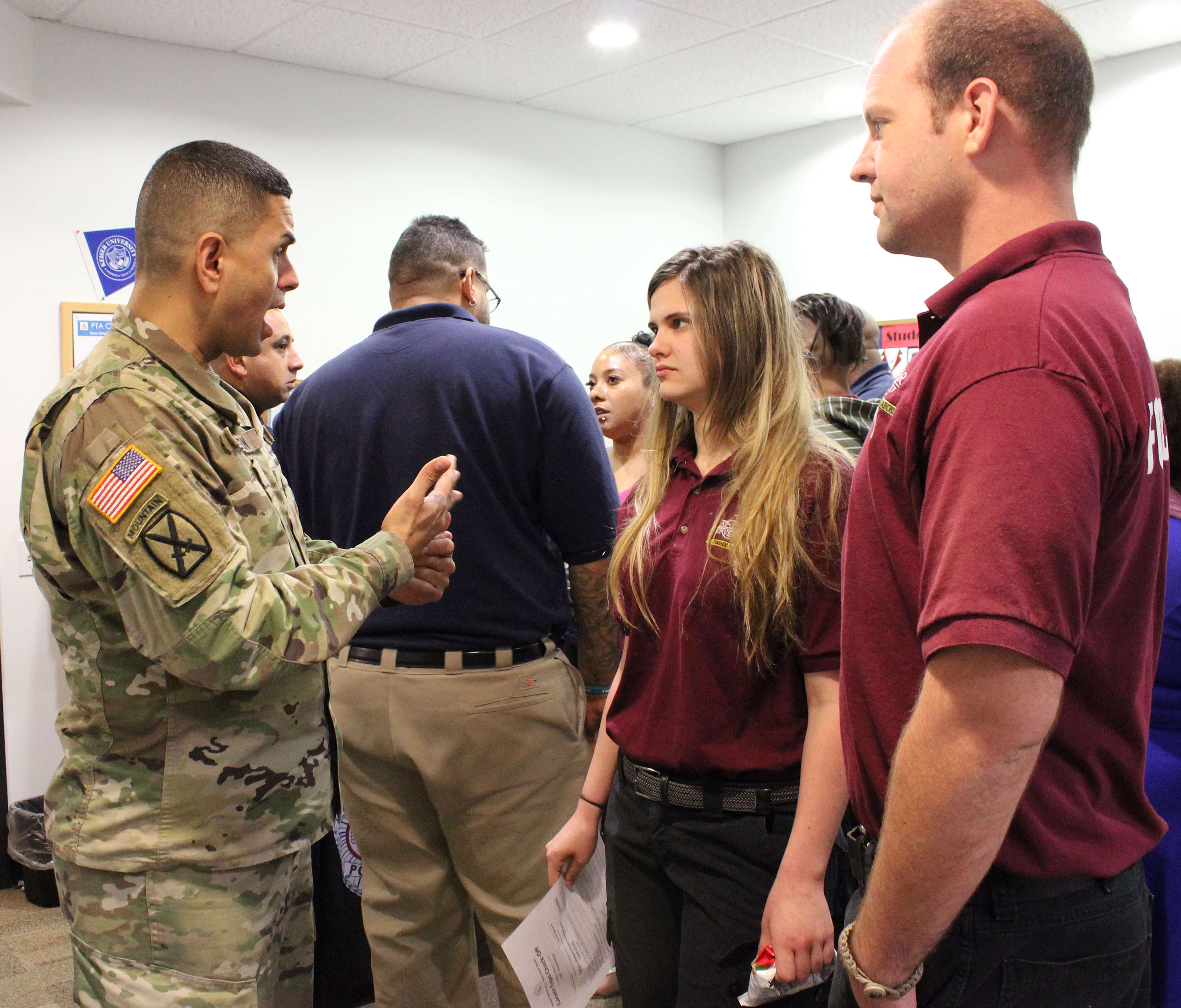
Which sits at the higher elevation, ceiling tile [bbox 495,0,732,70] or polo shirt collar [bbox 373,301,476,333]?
ceiling tile [bbox 495,0,732,70]

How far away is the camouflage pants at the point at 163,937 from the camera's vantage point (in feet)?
4.20

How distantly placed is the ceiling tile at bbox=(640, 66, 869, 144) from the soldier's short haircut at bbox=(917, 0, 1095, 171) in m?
3.76

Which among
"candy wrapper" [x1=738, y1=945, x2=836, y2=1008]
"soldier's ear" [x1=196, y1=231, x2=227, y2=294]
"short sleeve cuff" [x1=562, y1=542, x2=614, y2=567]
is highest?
"soldier's ear" [x1=196, y1=231, x2=227, y2=294]

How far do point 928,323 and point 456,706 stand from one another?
47.5 inches

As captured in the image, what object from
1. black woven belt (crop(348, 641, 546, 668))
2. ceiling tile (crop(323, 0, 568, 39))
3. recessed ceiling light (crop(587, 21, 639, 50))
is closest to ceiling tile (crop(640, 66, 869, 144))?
recessed ceiling light (crop(587, 21, 639, 50))

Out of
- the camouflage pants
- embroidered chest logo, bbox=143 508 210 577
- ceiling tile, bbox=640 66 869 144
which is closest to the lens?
embroidered chest logo, bbox=143 508 210 577

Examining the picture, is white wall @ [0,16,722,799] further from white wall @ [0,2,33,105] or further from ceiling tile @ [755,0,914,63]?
ceiling tile @ [755,0,914,63]

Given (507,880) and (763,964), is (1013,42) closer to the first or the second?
(763,964)

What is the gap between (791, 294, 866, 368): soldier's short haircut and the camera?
262cm

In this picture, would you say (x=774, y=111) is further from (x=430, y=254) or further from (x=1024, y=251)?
(x=1024, y=251)

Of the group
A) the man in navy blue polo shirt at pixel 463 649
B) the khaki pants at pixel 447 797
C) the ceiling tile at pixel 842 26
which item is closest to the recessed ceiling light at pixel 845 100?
the ceiling tile at pixel 842 26

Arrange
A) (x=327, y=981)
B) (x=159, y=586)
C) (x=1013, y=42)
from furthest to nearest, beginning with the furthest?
1. (x=327, y=981)
2. (x=159, y=586)
3. (x=1013, y=42)

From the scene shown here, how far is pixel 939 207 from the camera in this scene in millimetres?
940

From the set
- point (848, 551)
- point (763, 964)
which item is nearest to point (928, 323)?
point (848, 551)
